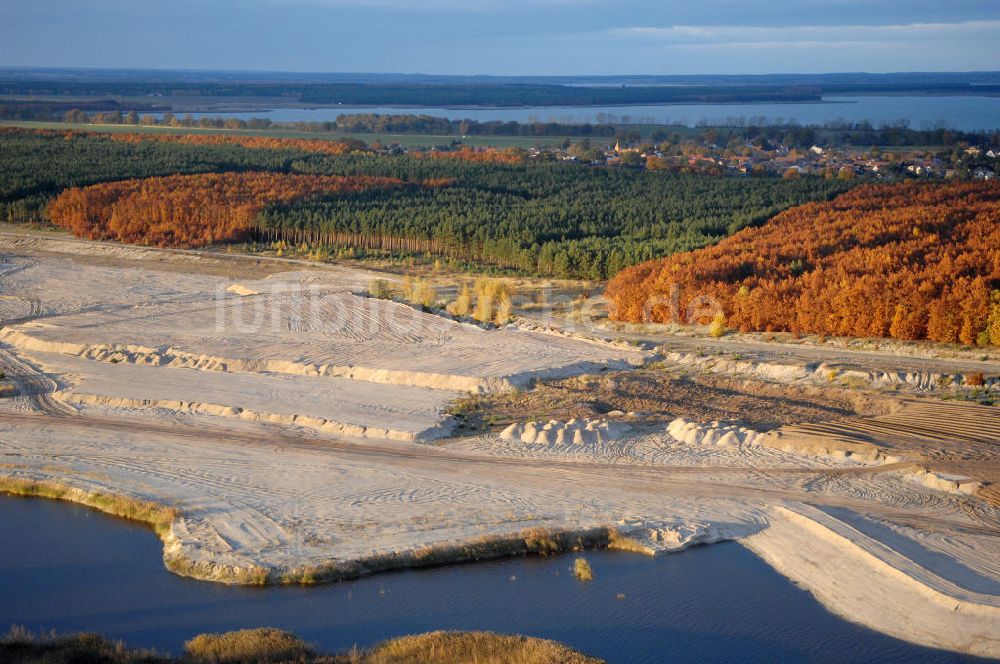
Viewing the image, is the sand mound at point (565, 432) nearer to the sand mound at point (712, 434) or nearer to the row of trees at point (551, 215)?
the sand mound at point (712, 434)

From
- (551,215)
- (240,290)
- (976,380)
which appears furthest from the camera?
(551,215)

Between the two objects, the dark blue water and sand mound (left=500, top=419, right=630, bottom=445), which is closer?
the dark blue water

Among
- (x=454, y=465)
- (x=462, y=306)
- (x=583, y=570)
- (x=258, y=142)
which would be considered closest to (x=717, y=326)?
(x=462, y=306)

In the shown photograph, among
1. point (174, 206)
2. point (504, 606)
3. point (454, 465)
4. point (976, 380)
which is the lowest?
point (504, 606)

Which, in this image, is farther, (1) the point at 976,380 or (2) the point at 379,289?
(2) the point at 379,289

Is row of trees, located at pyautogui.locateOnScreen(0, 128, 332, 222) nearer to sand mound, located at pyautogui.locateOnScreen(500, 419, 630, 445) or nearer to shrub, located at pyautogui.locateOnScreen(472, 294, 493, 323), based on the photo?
shrub, located at pyautogui.locateOnScreen(472, 294, 493, 323)

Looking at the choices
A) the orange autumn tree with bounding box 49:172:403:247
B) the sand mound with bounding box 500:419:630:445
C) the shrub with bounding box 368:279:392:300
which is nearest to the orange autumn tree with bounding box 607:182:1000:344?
the shrub with bounding box 368:279:392:300

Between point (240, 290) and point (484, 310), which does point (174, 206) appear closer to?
point (240, 290)
